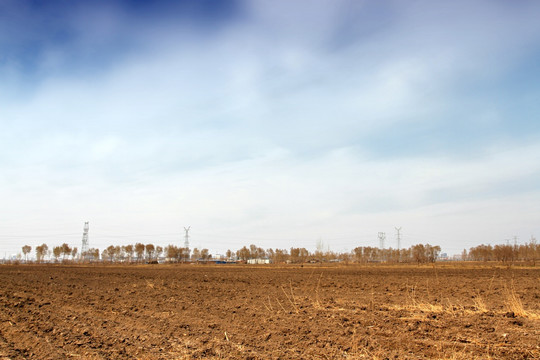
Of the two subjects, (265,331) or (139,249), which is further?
(139,249)

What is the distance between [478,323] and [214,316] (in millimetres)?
8047

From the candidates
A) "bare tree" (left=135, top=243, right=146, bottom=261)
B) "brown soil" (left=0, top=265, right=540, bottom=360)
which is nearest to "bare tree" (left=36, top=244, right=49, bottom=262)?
"bare tree" (left=135, top=243, right=146, bottom=261)

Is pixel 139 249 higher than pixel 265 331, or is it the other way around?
pixel 265 331

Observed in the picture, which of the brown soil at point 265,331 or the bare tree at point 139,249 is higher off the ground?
the brown soil at point 265,331

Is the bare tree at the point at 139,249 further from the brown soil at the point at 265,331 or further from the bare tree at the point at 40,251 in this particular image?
the brown soil at the point at 265,331

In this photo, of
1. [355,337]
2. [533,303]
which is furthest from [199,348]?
[533,303]

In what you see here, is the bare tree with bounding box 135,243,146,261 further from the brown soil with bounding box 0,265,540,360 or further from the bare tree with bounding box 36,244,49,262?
the brown soil with bounding box 0,265,540,360

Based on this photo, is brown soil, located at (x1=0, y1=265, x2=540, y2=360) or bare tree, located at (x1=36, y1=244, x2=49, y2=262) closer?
brown soil, located at (x1=0, y1=265, x2=540, y2=360)

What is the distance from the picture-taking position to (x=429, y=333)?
9656 millimetres

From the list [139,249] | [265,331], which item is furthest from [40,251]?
[265,331]

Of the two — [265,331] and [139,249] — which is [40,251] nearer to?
[139,249]

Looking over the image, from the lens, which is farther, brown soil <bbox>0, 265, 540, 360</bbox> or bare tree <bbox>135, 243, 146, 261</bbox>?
bare tree <bbox>135, 243, 146, 261</bbox>

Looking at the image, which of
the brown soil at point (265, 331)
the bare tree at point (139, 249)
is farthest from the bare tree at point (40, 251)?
the brown soil at point (265, 331)

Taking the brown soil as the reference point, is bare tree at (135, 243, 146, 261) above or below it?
below
